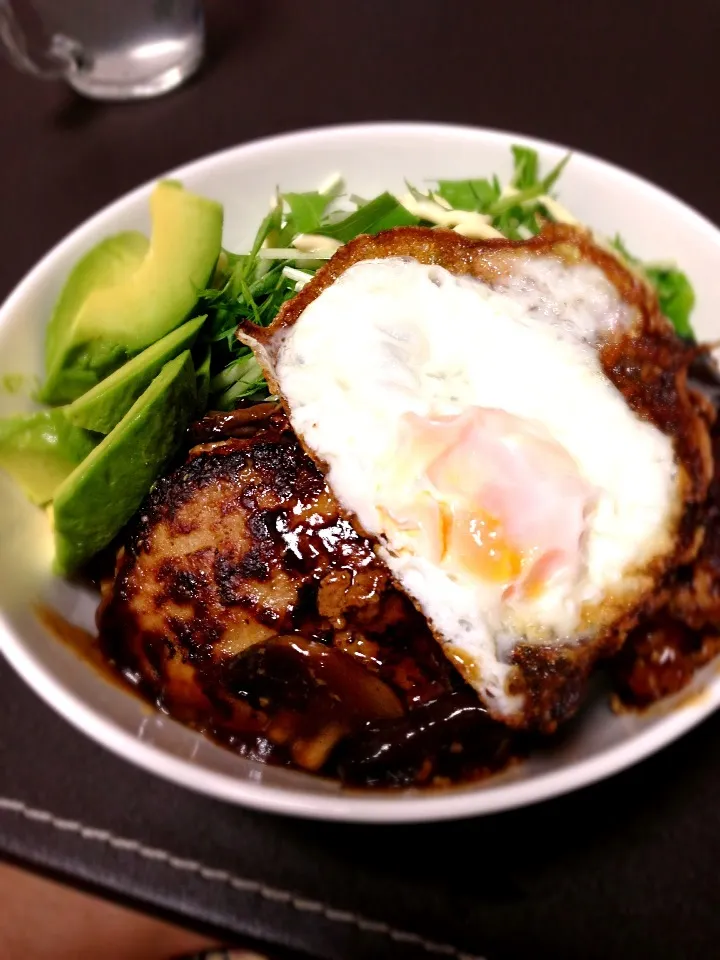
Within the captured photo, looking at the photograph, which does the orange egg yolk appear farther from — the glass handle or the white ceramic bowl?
the glass handle

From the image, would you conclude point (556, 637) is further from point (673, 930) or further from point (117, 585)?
point (117, 585)

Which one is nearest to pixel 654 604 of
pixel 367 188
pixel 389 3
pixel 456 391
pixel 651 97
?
pixel 456 391

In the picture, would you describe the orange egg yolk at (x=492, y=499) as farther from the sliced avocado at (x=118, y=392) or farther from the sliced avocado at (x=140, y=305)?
the sliced avocado at (x=140, y=305)

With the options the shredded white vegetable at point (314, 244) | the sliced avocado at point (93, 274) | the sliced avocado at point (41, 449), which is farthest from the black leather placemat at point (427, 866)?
the shredded white vegetable at point (314, 244)

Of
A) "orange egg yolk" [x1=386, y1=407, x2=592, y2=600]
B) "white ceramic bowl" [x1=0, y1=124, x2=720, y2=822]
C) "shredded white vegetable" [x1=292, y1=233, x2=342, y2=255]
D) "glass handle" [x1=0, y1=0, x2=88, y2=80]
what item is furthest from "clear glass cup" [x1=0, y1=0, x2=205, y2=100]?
"orange egg yolk" [x1=386, y1=407, x2=592, y2=600]

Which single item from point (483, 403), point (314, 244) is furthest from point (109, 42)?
point (483, 403)
